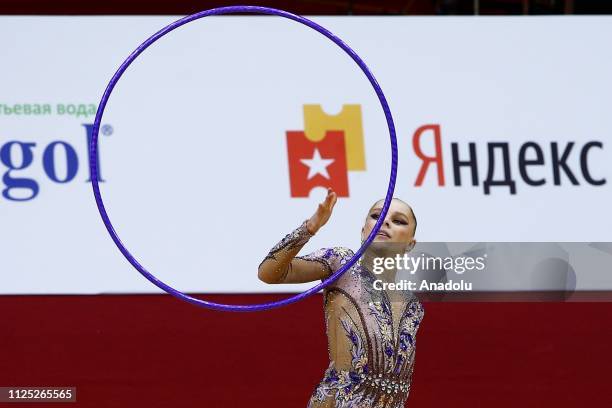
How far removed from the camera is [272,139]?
17.5 feet

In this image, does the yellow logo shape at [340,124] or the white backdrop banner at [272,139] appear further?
the yellow logo shape at [340,124]

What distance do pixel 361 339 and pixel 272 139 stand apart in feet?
5.33

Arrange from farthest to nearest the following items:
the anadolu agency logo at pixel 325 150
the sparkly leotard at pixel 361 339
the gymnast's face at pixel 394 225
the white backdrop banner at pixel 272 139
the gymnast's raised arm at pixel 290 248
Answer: the anadolu agency logo at pixel 325 150, the white backdrop banner at pixel 272 139, the gymnast's face at pixel 394 225, the sparkly leotard at pixel 361 339, the gymnast's raised arm at pixel 290 248

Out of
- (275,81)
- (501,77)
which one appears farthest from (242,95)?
(501,77)

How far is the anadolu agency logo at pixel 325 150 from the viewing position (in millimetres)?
5332

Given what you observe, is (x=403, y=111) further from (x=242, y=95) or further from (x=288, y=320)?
(x=288, y=320)

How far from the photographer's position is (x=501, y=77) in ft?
17.8

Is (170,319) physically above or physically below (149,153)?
→ below

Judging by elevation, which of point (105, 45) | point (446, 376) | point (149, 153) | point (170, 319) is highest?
point (105, 45)

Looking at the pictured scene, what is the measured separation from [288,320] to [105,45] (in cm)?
158

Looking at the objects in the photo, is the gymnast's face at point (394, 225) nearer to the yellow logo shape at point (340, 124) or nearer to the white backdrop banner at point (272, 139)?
the white backdrop banner at point (272, 139)
